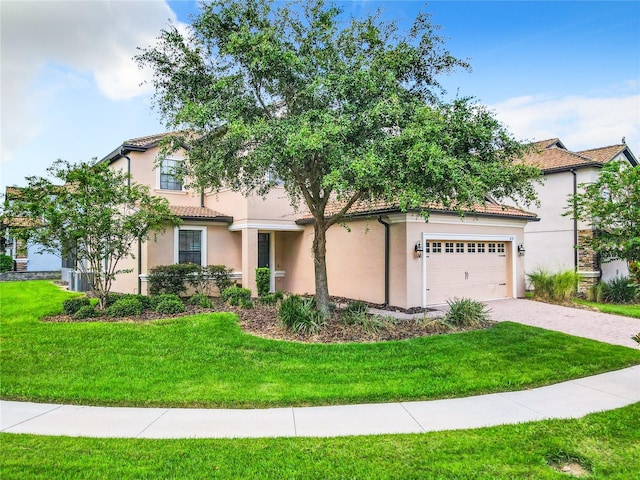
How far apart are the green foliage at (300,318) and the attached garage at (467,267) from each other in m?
4.77

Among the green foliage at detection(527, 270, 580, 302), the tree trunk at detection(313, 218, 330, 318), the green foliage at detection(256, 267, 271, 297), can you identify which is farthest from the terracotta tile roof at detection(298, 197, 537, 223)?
the green foliage at detection(256, 267, 271, 297)

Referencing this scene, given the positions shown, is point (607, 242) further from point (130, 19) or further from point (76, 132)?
point (76, 132)

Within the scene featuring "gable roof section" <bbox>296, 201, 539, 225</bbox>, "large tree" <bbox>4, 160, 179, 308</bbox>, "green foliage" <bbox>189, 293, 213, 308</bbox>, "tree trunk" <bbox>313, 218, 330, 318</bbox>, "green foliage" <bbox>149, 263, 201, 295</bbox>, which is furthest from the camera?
"green foliage" <bbox>149, 263, 201, 295</bbox>

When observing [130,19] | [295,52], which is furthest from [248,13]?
[130,19]

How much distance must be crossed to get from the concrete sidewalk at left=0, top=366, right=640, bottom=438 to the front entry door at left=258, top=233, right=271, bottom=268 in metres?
11.9

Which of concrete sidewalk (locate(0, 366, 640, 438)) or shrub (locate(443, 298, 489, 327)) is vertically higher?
shrub (locate(443, 298, 489, 327))

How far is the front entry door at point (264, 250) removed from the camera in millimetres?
17172

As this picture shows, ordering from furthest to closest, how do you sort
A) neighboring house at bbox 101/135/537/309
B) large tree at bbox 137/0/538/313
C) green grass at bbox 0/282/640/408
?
neighboring house at bbox 101/135/537/309
large tree at bbox 137/0/538/313
green grass at bbox 0/282/640/408

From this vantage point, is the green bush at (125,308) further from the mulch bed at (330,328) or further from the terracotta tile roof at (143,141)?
the terracotta tile roof at (143,141)

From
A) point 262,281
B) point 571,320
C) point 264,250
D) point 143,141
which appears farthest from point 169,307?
point 571,320

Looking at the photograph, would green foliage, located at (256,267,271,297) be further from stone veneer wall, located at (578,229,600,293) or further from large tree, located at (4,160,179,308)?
Result: stone veneer wall, located at (578,229,600,293)

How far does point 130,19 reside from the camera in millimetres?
10625

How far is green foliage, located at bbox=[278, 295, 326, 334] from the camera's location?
9.23m

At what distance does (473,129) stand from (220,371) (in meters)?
6.87
